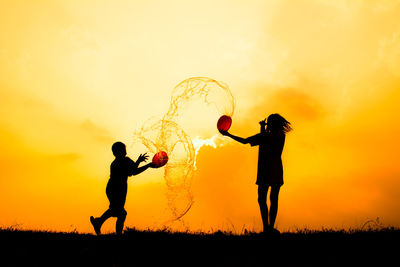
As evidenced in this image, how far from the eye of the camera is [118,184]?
1007cm

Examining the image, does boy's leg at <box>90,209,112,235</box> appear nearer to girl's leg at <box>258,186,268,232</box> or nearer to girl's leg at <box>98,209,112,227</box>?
girl's leg at <box>98,209,112,227</box>

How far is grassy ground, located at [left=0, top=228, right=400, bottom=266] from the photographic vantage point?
658 cm

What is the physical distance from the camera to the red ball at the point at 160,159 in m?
10.6

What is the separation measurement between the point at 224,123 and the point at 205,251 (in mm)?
4074

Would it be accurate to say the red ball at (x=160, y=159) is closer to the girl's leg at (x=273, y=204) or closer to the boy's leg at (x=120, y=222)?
the boy's leg at (x=120, y=222)

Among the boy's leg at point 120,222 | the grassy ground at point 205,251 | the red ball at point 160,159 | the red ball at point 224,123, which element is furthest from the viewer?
the red ball at point 160,159

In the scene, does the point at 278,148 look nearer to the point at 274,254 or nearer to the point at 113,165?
the point at 274,254

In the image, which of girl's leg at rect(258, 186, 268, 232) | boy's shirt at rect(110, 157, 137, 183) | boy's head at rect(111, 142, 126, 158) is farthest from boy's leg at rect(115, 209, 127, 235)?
girl's leg at rect(258, 186, 268, 232)

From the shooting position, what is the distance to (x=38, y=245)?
8.36 metres

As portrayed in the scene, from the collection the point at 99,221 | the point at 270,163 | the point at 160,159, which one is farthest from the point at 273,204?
the point at 99,221

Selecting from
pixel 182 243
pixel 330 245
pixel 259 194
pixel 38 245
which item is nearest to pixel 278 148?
pixel 259 194

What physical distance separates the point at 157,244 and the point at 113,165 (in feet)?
9.80

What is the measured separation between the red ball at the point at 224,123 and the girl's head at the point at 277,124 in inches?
43.4

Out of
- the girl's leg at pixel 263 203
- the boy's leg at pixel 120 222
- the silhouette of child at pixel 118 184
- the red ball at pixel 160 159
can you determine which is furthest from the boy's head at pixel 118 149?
the girl's leg at pixel 263 203
